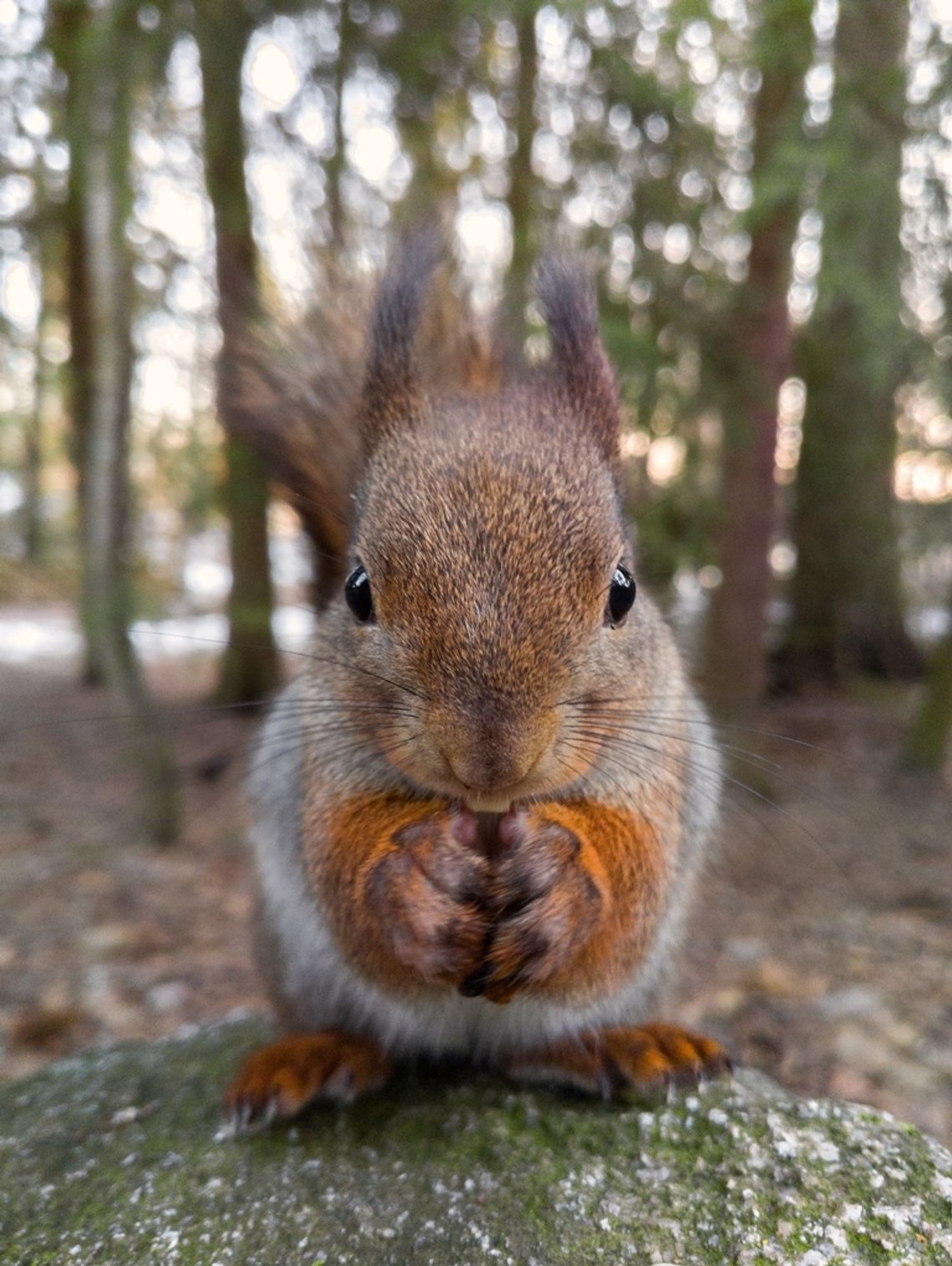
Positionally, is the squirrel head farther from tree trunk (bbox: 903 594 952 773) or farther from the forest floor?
tree trunk (bbox: 903 594 952 773)

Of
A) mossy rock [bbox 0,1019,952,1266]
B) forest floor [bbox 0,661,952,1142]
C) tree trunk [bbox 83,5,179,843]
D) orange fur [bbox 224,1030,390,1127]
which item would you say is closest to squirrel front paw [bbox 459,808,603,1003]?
mossy rock [bbox 0,1019,952,1266]

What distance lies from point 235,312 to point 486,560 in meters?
1.46

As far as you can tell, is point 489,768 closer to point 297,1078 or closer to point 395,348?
point 297,1078

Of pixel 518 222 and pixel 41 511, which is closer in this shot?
pixel 518 222

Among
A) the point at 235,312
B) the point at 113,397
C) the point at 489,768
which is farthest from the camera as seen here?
the point at 113,397

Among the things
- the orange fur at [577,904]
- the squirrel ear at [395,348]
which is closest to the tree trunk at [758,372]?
the squirrel ear at [395,348]

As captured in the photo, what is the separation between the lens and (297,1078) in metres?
1.62

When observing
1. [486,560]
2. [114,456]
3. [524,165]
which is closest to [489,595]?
[486,560]

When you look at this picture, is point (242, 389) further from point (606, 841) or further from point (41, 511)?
point (41, 511)

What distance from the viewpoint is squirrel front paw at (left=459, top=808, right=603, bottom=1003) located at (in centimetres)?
127

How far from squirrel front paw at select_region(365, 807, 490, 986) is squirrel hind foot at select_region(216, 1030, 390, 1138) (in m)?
0.47

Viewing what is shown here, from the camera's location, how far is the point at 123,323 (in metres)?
4.07

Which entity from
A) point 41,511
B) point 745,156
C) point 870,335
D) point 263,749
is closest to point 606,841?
point 263,749

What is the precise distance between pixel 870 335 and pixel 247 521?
3.99 metres
